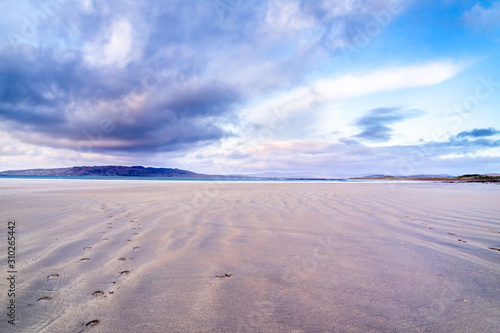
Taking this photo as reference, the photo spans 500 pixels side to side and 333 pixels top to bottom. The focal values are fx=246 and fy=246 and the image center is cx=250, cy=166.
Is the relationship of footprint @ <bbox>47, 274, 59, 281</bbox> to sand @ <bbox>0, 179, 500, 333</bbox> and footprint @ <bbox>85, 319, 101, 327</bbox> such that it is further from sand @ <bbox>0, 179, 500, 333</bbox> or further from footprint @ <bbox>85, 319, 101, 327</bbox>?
footprint @ <bbox>85, 319, 101, 327</bbox>

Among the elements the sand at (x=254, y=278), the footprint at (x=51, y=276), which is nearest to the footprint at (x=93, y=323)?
the sand at (x=254, y=278)

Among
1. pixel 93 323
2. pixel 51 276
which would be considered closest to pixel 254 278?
pixel 93 323

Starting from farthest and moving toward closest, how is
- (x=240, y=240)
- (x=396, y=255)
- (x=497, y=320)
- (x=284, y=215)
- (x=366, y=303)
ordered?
(x=284, y=215) → (x=240, y=240) → (x=396, y=255) → (x=366, y=303) → (x=497, y=320)

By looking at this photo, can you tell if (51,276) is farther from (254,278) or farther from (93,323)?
(254,278)

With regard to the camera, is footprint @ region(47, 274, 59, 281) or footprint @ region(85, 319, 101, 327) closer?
footprint @ region(85, 319, 101, 327)

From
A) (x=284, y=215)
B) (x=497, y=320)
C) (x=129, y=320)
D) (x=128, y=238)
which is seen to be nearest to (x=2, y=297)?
(x=129, y=320)

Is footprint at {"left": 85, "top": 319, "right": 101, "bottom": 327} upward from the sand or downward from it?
downward

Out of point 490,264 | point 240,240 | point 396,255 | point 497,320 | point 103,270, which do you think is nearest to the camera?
point 497,320

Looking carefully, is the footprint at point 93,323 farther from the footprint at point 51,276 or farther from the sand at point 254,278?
the footprint at point 51,276

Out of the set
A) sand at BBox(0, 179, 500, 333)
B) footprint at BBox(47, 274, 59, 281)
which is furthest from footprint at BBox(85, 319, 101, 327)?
footprint at BBox(47, 274, 59, 281)

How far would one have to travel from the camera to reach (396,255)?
142 inches

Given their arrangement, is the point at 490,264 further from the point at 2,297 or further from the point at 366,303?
the point at 2,297

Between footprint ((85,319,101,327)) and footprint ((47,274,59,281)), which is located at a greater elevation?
footprint ((47,274,59,281))

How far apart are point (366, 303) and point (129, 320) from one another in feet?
6.92
